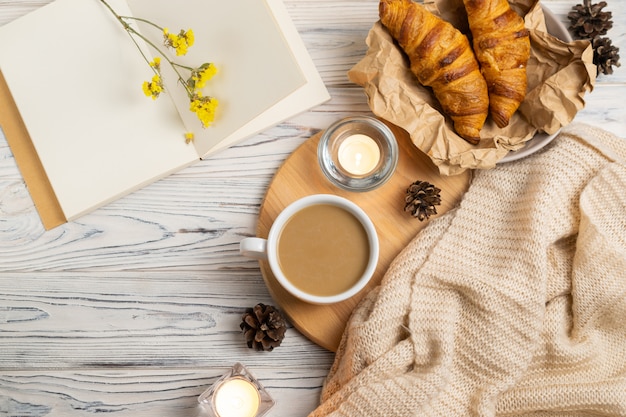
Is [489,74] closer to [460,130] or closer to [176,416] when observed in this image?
[460,130]

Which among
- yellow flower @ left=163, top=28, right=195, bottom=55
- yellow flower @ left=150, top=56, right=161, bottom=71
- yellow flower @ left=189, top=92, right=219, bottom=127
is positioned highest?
yellow flower @ left=163, top=28, right=195, bottom=55

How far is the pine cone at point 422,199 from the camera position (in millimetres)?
916

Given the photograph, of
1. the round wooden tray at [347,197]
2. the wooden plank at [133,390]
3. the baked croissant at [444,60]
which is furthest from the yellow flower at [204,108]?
the wooden plank at [133,390]

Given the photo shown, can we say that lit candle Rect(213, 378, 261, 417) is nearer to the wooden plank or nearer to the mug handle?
the wooden plank

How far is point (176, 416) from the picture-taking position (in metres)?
0.96

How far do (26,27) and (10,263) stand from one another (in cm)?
42

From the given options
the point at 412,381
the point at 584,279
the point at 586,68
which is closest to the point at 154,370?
the point at 412,381

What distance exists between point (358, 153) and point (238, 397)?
0.45 metres

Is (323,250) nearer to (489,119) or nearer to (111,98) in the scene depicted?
(489,119)

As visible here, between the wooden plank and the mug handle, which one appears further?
the wooden plank

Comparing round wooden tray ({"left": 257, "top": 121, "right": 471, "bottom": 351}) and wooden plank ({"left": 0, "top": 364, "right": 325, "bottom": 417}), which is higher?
round wooden tray ({"left": 257, "top": 121, "right": 471, "bottom": 351})

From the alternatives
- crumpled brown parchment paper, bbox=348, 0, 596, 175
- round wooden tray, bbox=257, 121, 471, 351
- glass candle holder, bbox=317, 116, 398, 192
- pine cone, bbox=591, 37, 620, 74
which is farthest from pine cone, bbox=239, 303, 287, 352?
pine cone, bbox=591, 37, 620, 74

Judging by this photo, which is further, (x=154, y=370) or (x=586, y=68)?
(x=154, y=370)

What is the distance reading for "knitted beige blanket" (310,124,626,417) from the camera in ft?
2.91
